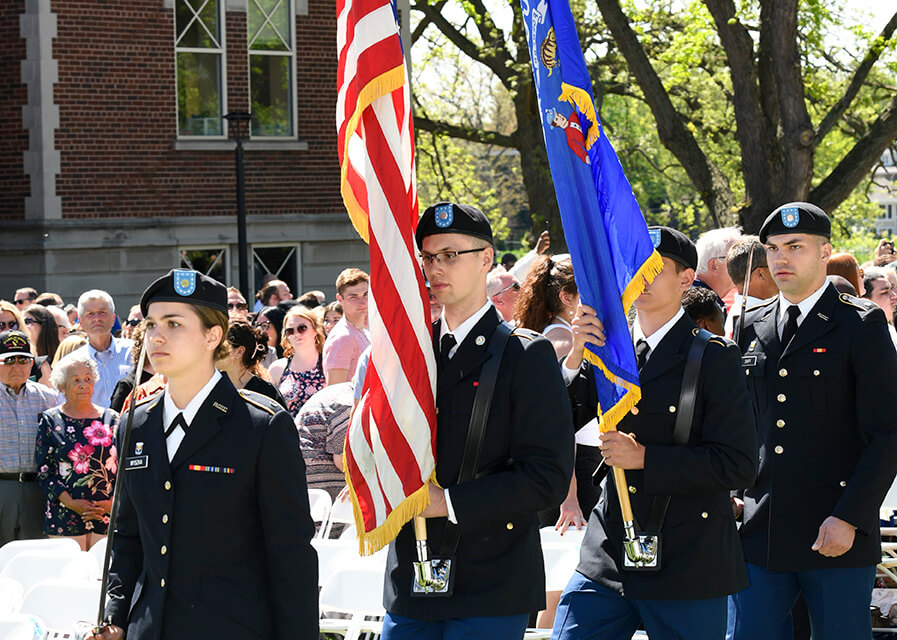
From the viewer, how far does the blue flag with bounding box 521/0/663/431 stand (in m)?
4.36

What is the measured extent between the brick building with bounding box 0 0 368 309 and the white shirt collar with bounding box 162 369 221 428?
14879 mm

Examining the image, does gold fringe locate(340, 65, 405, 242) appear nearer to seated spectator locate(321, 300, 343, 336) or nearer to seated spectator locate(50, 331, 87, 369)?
seated spectator locate(50, 331, 87, 369)

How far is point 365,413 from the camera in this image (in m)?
4.24

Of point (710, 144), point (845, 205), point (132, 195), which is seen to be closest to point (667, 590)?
point (132, 195)

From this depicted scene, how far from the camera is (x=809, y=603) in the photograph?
488 cm

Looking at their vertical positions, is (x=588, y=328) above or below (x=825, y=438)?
above

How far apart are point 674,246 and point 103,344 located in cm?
666

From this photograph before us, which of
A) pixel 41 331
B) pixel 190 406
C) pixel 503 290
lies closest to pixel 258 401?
pixel 190 406

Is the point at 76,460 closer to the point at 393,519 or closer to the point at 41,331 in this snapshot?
the point at 41,331

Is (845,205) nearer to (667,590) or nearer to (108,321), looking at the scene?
(108,321)

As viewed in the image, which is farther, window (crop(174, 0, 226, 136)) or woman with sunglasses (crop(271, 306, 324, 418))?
window (crop(174, 0, 226, 136))

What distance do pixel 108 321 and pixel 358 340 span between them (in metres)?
2.81

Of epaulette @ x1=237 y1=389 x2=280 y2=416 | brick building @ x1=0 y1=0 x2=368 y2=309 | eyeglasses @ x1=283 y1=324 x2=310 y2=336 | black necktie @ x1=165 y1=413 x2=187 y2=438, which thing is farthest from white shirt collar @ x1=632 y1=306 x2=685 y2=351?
brick building @ x1=0 y1=0 x2=368 y2=309

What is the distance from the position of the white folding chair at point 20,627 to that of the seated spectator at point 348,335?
134 inches
